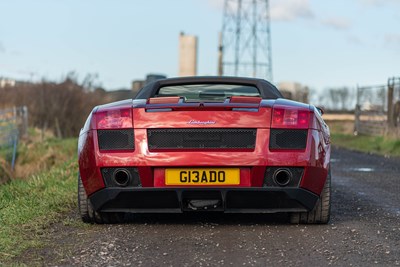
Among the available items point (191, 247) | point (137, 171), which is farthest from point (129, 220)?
point (191, 247)

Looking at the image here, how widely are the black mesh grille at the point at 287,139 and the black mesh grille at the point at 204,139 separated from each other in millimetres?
138

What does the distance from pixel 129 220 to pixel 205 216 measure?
25.1 inches

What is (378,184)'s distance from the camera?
9.17m

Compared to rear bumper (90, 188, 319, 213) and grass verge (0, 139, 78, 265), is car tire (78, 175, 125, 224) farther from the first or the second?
grass verge (0, 139, 78, 265)

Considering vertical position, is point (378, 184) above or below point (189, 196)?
below

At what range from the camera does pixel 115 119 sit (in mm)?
5418

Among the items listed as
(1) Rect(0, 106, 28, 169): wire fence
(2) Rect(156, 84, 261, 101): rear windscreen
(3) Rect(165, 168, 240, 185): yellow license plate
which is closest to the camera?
(3) Rect(165, 168, 240, 185): yellow license plate

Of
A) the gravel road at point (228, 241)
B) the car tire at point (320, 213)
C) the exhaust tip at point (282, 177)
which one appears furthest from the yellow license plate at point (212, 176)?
the car tire at point (320, 213)

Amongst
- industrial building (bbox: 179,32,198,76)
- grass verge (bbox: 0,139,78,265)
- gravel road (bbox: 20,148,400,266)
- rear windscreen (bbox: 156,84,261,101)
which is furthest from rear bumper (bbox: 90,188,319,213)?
industrial building (bbox: 179,32,198,76)

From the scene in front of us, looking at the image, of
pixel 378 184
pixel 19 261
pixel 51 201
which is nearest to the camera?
pixel 19 261

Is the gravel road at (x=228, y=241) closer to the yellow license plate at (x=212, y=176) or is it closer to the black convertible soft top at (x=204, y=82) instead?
the yellow license plate at (x=212, y=176)

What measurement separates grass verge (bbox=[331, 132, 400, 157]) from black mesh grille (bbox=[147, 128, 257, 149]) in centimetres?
1195

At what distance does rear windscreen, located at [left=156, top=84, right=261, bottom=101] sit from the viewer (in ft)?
21.4

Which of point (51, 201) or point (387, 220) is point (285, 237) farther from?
point (51, 201)
